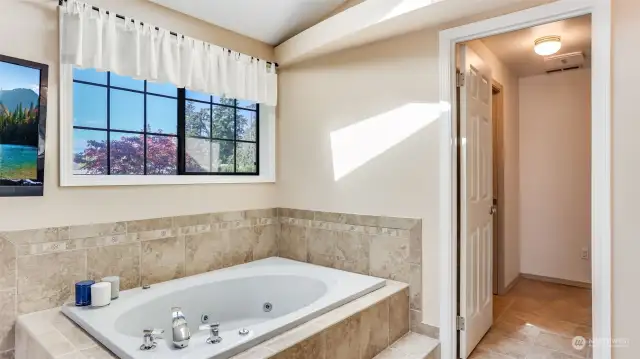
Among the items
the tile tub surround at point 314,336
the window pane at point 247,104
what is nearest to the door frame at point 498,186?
the tile tub surround at point 314,336

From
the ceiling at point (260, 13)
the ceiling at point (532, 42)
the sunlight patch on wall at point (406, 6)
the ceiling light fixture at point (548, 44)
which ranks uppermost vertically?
the ceiling at point (260, 13)

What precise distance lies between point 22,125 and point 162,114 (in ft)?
2.93

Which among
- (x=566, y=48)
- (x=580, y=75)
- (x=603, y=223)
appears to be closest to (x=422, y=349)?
(x=603, y=223)

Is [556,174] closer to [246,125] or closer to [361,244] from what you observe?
[361,244]

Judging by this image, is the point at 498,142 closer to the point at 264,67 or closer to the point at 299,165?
the point at 299,165

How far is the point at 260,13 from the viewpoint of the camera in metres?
2.82

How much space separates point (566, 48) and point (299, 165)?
2.62 metres

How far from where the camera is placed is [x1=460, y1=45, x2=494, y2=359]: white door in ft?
7.93

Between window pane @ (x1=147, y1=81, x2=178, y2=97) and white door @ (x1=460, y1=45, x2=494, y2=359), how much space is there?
2.03 meters

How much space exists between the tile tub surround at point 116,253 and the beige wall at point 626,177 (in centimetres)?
241

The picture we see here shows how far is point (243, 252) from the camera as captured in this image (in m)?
3.04

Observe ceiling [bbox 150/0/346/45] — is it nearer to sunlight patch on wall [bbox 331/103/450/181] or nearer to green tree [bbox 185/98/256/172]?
green tree [bbox 185/98/256/172]

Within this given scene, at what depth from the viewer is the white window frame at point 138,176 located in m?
2.09

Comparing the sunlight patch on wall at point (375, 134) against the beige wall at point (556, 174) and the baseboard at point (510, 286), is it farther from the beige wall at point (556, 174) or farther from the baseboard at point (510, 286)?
the beige wall at point (556, 174)
